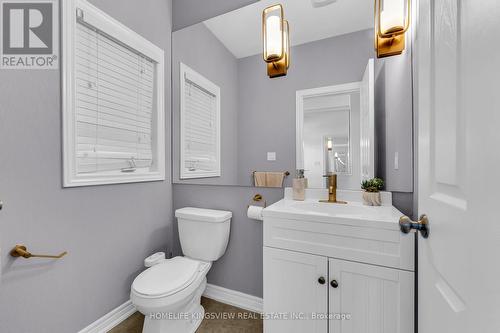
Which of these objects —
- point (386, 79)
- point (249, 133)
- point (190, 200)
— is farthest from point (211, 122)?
point (386, 79)

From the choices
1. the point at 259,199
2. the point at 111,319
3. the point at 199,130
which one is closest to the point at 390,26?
the point at 259,199

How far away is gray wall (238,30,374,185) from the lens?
1.38m

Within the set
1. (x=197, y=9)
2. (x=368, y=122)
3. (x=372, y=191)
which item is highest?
(x=197, y=9)

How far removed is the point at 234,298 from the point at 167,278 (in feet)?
2.15

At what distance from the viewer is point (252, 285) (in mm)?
1665

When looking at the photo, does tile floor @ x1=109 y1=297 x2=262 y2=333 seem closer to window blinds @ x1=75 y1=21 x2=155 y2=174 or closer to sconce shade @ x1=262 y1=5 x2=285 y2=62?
window blinds @ x1=75 y1=21 x2=155 y2=174

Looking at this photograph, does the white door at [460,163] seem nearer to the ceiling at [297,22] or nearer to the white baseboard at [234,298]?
the ceiling at [297,22]

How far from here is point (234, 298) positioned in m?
1.72

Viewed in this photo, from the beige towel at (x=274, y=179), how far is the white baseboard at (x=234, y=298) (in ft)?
2.85

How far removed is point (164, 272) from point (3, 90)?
1252 mm

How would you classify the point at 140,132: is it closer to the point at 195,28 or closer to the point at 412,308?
the point at 195,28

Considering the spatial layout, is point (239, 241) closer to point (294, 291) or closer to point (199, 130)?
point (294, 291)

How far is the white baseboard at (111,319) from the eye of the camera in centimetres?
134

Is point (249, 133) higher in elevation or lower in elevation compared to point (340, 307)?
higher
